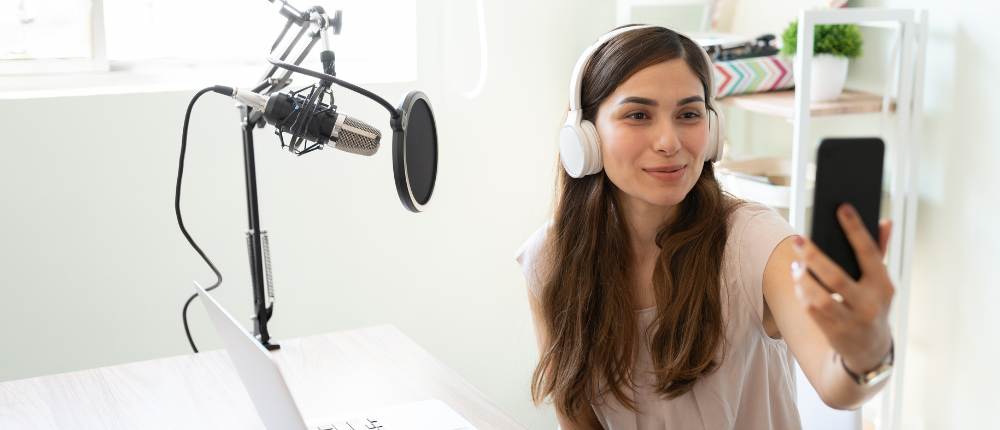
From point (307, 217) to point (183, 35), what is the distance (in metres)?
0.54

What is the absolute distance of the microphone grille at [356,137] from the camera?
1.37 m

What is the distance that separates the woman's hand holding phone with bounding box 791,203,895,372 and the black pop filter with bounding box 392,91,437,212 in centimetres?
59

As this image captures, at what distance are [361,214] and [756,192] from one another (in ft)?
3.26

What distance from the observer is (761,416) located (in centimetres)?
155

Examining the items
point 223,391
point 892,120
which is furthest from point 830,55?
point 223,391

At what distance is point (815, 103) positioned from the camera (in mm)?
2229

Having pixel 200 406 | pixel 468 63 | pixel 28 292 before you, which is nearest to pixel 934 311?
→ pixel 468 63

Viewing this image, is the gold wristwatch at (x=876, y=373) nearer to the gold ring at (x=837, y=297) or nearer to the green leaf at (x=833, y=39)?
the gold ring at (x=837, y=297)

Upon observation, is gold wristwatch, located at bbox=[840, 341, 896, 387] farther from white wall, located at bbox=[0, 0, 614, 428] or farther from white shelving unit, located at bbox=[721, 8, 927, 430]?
white wall, located at bbox=[0, 0, 614, 428]

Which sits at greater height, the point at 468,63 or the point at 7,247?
the point at 468,63

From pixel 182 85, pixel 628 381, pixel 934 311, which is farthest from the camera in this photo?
pixel 182 85

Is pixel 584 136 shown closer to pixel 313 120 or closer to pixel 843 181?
pixel 313 120

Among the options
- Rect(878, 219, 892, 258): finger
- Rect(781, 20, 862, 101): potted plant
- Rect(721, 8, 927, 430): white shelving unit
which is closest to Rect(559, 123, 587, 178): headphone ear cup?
Rect(878, 219, 892, 258): finger

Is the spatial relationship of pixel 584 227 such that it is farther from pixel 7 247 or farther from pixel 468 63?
pixel 7 247
